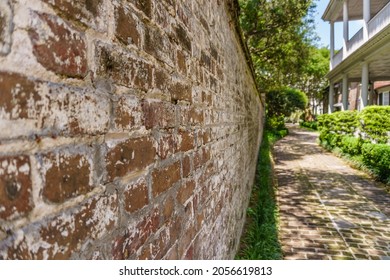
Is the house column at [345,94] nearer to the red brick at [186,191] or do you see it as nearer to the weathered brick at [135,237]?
the red brick at [186,191]

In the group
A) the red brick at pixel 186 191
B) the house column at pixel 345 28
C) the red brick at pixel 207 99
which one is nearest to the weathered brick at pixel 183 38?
the red brick at pixel 207 99

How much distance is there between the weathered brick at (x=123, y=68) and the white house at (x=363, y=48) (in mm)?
11600

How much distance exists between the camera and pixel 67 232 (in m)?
0.70

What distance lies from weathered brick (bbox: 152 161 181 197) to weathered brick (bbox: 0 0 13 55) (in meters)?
0.70

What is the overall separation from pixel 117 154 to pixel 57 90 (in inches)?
11.3

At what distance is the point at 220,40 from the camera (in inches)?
113

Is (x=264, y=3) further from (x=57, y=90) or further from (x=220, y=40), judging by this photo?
(x=57, y=90)

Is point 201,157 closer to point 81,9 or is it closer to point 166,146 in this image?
point 166,146

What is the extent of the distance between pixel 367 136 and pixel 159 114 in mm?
11146

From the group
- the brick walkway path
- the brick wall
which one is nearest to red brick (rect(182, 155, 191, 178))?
the brick wall

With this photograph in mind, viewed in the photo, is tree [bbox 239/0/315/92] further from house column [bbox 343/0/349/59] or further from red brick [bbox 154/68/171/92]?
red brick [bbox 154/68/171/92]

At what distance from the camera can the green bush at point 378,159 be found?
8266mm

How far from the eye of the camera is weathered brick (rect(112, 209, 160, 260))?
0.92 meters
